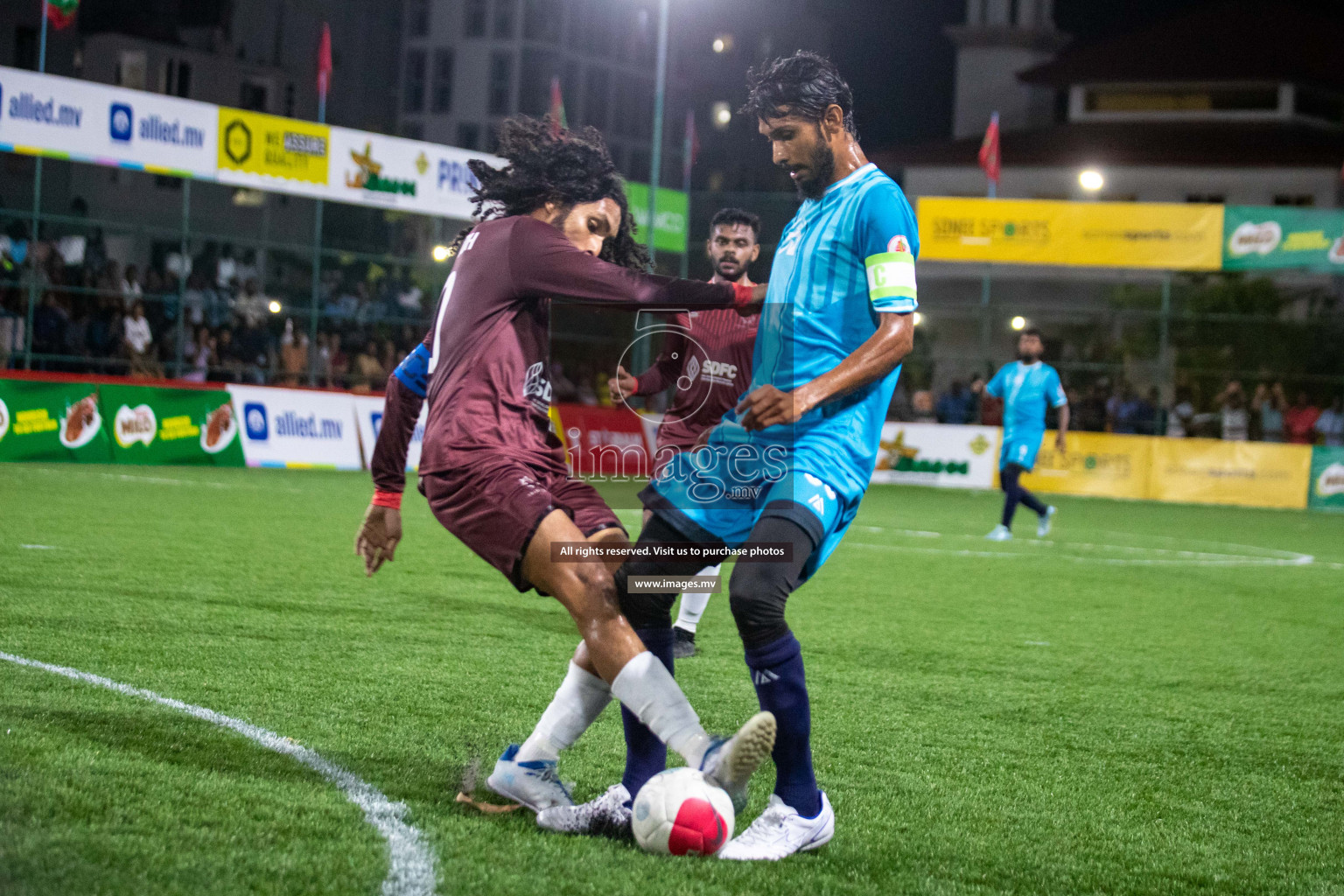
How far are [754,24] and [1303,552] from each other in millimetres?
68714

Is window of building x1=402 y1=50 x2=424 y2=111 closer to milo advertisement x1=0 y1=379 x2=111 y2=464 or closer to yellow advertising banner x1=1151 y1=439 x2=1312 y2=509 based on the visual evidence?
yellow advertising banner x1=1151 y1=439 x2=1312 y2=509

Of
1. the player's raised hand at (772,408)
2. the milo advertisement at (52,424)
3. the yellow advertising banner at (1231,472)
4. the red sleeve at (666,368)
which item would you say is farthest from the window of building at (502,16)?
the player's raised hand at (772,408)

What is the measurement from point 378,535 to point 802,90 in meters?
1.81

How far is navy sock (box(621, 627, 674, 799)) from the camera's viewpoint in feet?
12.4

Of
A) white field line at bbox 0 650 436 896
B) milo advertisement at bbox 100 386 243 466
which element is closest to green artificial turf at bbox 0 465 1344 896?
white field line at bbox 0 650 436 896

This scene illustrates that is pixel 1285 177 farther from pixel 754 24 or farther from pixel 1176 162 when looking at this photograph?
pixel 754 24

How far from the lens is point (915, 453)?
23.7 m

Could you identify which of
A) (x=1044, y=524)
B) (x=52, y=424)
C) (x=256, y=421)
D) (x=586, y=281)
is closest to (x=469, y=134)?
(x=256, y=421)

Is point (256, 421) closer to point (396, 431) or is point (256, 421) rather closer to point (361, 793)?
point (396, 431)

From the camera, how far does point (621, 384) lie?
5.45m

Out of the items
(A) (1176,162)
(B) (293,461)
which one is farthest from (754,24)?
(B) (293,461)

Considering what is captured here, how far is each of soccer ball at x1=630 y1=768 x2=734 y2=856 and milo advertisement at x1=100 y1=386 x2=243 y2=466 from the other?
1535 centimetres

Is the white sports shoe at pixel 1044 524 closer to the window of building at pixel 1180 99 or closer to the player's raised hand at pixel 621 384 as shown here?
the player's raised hand at pixel 621 384

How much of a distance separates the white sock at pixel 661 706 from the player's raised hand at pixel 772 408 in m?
0.67
